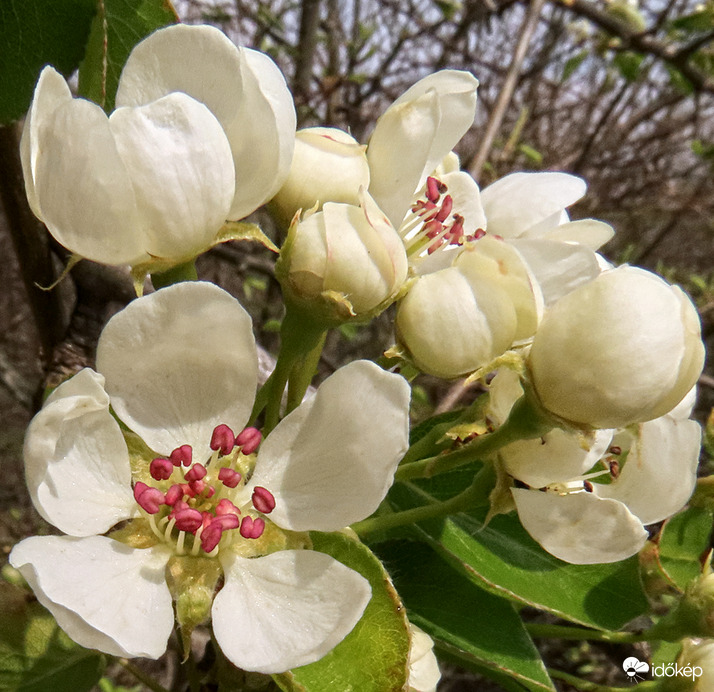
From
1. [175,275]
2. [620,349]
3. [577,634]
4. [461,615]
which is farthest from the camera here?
[577,634]

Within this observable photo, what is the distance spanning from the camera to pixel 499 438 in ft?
2.02

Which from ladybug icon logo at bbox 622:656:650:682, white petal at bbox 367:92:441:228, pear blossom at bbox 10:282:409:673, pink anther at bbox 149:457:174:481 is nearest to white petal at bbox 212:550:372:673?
pear blossom at bbox 10:282:409:673

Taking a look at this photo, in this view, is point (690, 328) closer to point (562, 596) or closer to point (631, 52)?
point (562, 596)

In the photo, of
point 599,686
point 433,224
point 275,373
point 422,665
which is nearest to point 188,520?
point 275,373

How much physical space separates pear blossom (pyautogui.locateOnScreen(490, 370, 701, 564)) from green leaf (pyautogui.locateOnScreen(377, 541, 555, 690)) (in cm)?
12

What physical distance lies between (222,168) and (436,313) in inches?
7.6

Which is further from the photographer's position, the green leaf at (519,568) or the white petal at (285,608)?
the green leaf at (519,568)

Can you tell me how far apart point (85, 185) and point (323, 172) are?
0.65 ft

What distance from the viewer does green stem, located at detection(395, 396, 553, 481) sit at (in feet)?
1.93

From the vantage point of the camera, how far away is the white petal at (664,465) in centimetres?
67

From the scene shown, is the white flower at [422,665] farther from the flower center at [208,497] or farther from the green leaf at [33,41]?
the green leaf at [33,41]

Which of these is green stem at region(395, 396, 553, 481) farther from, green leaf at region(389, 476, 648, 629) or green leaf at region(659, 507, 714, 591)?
green leaf at region(659, 507, 714, 591)

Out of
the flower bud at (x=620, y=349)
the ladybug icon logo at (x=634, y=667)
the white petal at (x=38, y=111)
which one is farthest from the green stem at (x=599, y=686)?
the white petal at (x=38, y=111)

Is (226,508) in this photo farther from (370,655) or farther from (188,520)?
(370,655)
